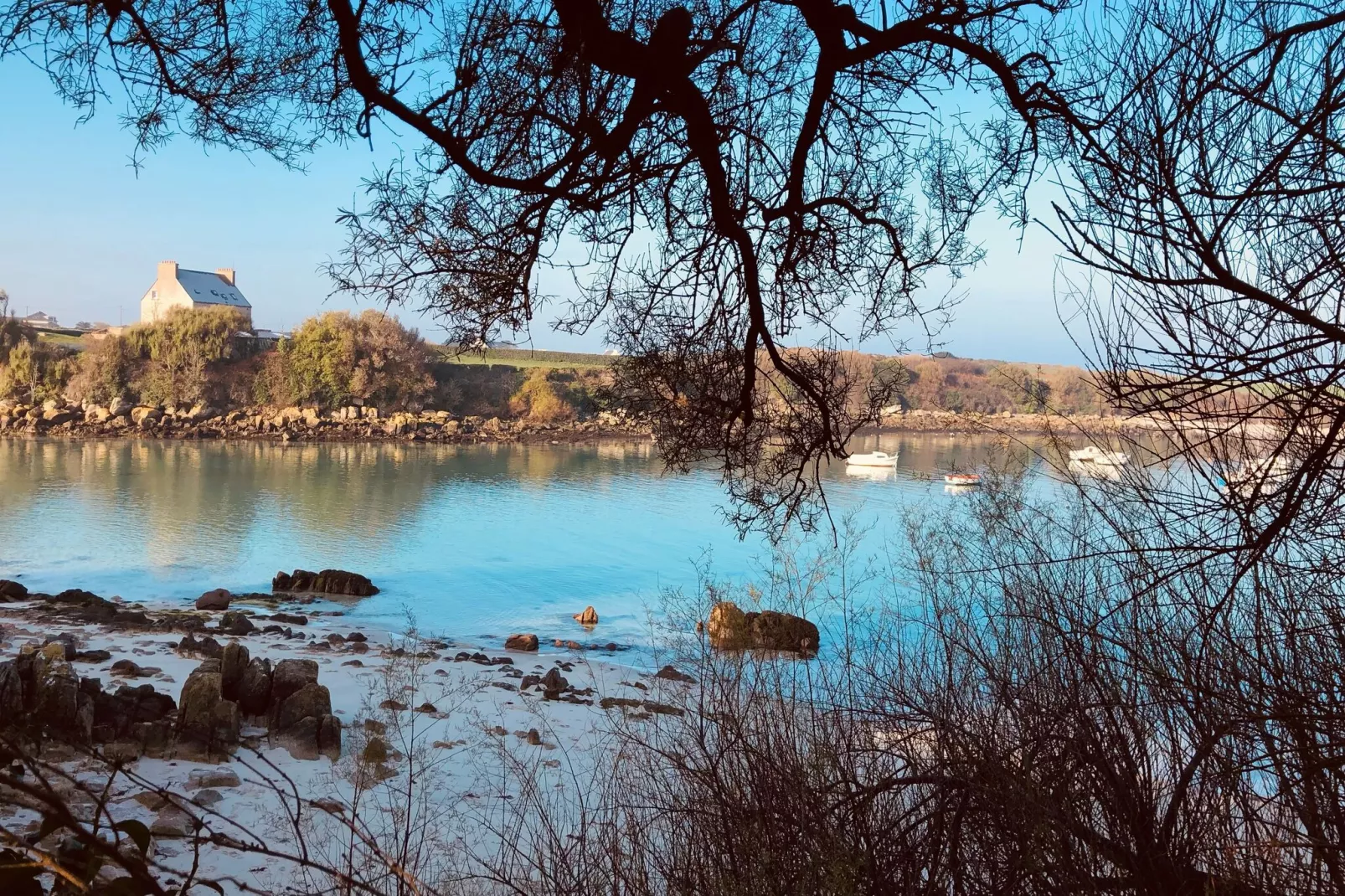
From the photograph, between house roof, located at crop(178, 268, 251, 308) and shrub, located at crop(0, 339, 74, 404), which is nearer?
shrub, located at crop(0, 339, 74, 404)

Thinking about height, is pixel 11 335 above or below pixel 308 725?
above

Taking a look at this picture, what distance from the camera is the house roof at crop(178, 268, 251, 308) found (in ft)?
135

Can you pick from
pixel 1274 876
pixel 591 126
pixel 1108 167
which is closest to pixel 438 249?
pixel 591 126

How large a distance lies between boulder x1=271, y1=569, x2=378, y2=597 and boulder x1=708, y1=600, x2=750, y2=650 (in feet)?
23.4

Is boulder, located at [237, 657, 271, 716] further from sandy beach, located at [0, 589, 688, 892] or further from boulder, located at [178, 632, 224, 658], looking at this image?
boulder, located at [178, 632, 224, 658]

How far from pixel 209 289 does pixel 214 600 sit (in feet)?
113

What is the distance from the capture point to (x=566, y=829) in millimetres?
5453

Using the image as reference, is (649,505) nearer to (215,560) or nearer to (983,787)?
(215,560)

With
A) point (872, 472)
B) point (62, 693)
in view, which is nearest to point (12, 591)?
point (62, 693)

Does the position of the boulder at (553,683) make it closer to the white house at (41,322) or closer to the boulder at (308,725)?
the boulder at (308,725)

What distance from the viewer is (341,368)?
35.2 metres

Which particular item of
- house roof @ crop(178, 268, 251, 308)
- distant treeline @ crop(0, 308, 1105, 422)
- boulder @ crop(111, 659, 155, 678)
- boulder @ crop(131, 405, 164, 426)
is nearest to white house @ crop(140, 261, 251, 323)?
house roof @ crop(178, 268, 251, 308)

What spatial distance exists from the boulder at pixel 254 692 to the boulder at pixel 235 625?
401 cm

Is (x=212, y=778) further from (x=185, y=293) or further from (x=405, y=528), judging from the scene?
(x=185, y=293)
